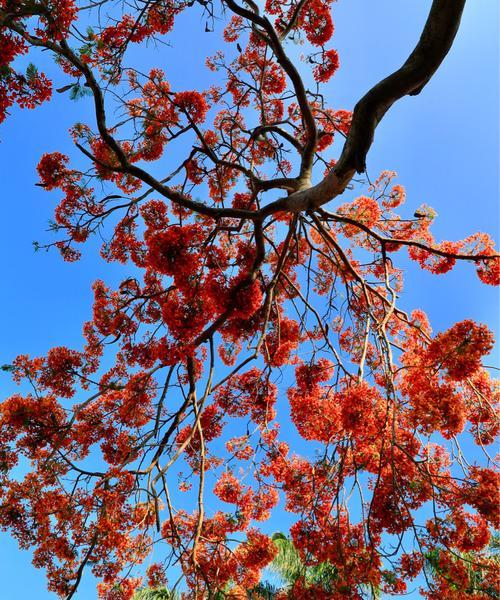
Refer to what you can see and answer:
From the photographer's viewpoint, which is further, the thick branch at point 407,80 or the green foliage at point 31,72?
the green foliage at point 31,72

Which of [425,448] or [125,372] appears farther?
[125,372]

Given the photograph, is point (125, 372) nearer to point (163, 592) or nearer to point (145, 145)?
point (145, 145)

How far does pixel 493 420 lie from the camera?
5238 millimetres

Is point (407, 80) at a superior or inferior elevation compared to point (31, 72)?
inferior

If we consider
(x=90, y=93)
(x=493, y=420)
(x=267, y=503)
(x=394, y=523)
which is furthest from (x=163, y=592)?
(x=90, y=93)

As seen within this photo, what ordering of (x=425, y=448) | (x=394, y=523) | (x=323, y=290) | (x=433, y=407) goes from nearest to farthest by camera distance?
(x=433, y=407) < (x=394, y=523) < (x=425, y=448) < (x=323, y=290)

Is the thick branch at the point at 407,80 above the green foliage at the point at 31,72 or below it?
below

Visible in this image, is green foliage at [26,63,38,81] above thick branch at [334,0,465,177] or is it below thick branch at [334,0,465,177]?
above

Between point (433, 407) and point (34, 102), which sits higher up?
point (34, 102)

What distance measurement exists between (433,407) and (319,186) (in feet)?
7.73

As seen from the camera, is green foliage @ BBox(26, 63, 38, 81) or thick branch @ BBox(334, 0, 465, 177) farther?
green foliage @ BBox(26, 63, 38, 81)

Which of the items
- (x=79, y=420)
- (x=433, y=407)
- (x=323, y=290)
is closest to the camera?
(x=433, y=407)

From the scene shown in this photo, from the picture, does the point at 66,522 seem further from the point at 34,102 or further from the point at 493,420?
the point at 493,420

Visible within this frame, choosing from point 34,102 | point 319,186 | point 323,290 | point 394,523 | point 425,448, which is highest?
point 323,290
